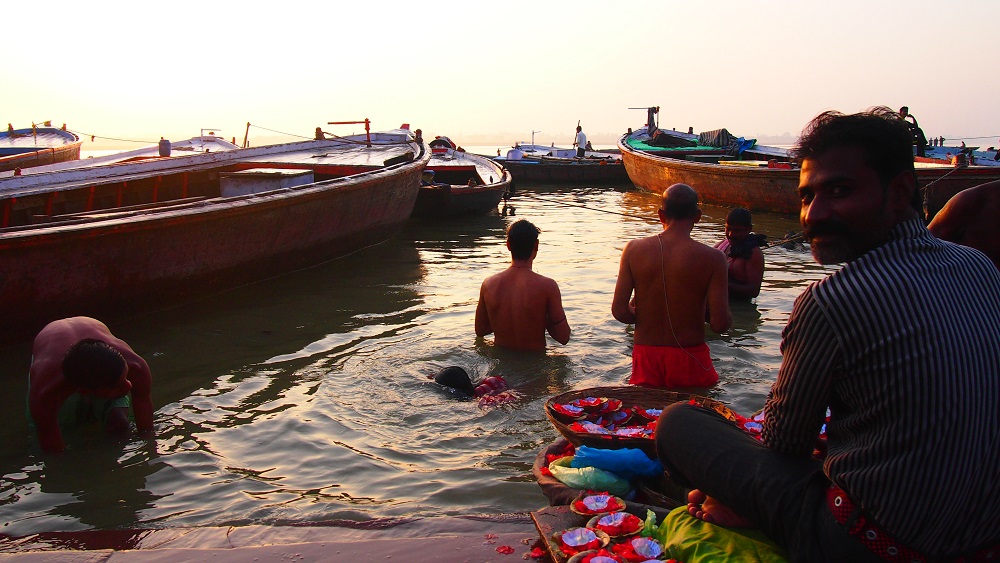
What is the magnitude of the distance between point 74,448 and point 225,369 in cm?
174

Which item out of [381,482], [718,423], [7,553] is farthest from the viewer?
[381,482]

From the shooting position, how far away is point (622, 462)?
324 cm

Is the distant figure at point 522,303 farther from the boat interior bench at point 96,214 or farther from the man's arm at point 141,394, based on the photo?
the boat interior bench at point 96,214

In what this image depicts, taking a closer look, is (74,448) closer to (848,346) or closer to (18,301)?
(18,301)

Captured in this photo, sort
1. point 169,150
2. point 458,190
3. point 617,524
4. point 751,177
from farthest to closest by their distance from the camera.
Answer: point 751,177 → point 458,190 → point 169,150 → point 617,524

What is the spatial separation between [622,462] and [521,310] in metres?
2.64

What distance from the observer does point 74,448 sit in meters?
4.49

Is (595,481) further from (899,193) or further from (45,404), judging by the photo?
(45,404)

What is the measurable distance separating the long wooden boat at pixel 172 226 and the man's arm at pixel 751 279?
501cm

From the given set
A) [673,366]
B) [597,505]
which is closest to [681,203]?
[673,366]

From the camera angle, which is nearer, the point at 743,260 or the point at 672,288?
the point at 672,288

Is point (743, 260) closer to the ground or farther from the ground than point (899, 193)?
closer to the ground

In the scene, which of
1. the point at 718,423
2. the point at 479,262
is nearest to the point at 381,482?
the point at 718,423

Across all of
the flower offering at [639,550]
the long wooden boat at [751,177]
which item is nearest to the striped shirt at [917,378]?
the flower offering at [639,550]
